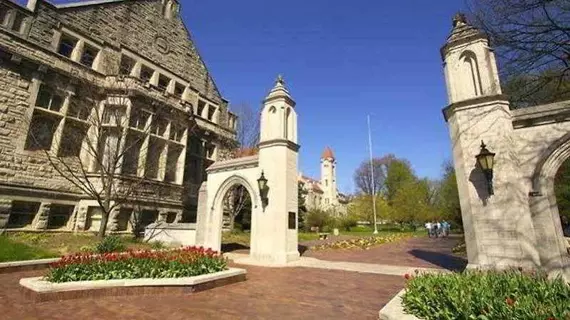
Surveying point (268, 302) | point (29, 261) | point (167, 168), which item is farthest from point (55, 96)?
point (268, 302)

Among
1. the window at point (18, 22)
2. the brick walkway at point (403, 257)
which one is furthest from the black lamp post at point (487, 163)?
the window at point (18, 22)

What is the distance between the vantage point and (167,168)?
19.8 metres

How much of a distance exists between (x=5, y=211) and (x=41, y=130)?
175 inches

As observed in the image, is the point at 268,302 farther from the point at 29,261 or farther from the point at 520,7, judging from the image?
the point at 520,7

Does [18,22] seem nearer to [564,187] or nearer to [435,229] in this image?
[564,187]

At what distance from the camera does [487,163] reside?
25.6 ft

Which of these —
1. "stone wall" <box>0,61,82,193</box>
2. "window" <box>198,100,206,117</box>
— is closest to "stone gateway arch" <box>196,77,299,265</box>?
"stone wall" <box>0,61,82,193</box>

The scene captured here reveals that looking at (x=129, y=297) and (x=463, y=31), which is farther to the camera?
(x=463, y=31)

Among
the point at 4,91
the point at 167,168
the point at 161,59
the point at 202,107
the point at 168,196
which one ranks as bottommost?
the point at 168,196

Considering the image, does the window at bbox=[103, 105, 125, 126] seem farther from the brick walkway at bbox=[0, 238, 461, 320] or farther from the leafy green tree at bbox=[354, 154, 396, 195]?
the leafy green tree at bbox=[354, 154, 396, 195]

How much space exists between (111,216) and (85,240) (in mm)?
1898

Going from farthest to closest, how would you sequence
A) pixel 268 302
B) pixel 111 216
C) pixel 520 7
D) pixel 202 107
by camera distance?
pixel 202 107, pixel 111 216, pixel 520 7, pixel 268 302

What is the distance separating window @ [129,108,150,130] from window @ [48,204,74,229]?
18.2 ft

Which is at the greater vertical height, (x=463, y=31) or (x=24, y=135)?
(x=463, y=31)
